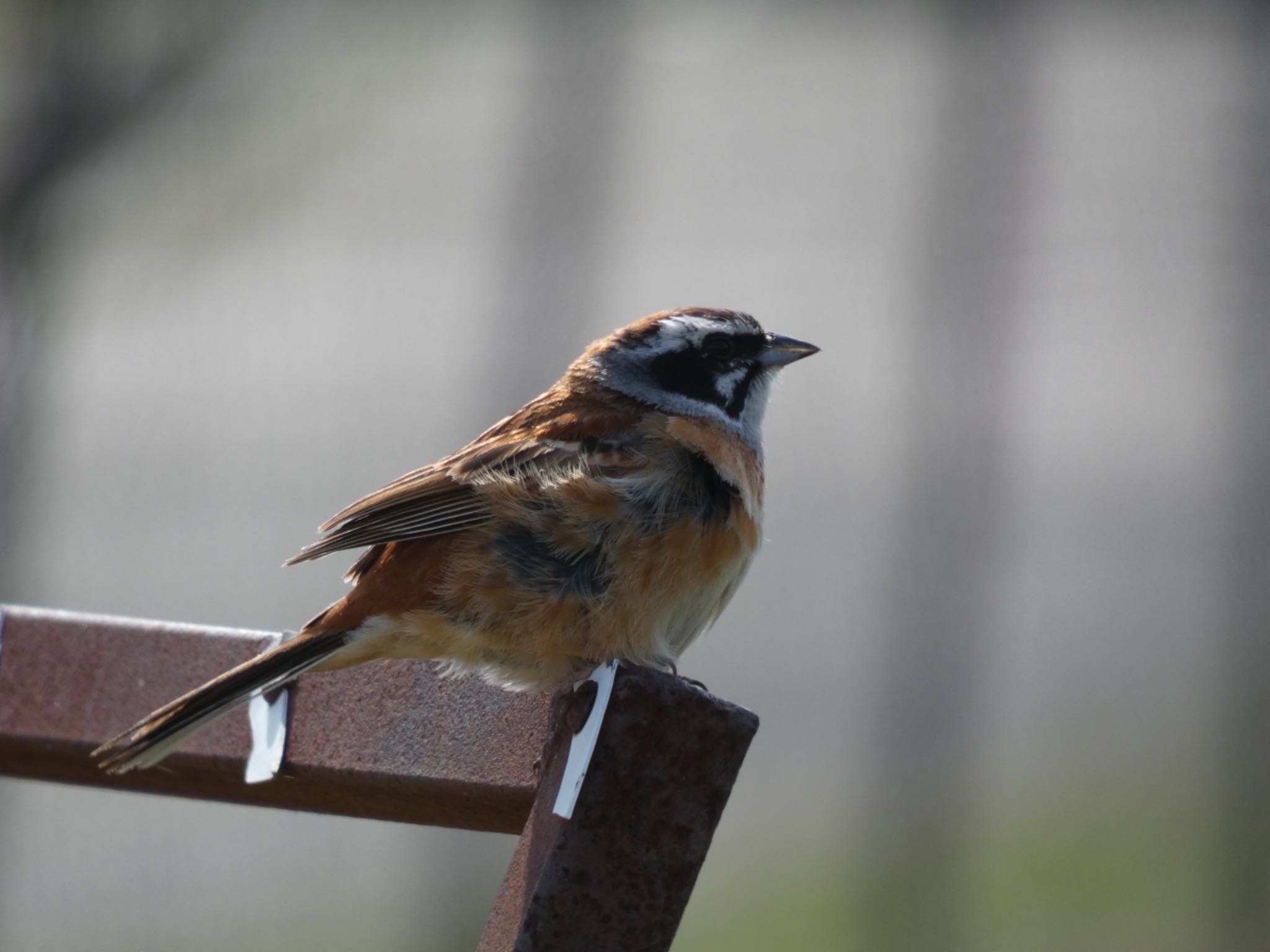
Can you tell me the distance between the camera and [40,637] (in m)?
3.35

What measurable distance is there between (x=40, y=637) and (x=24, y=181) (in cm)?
262

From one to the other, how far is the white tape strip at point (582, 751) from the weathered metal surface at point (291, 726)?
283 millimetres

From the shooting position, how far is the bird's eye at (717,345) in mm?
4039

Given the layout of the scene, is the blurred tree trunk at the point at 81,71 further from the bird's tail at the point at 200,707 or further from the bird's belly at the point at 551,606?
the bird's tail at the point at 200,707

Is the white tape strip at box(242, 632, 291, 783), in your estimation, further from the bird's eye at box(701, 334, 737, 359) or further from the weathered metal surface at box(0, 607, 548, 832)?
the bird's eye at box(701, 334, 737, 359)

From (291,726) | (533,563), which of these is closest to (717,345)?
(533,563)

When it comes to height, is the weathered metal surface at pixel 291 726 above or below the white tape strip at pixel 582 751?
below

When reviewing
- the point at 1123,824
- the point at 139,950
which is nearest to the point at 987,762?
the point at 1123,824

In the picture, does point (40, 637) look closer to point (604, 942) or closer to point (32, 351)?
point (604, 942)

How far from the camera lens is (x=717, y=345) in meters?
4.05

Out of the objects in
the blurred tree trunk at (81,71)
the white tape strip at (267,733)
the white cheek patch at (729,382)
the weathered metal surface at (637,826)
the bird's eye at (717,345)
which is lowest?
the white tape strip at (267,733)

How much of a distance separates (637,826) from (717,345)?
7.07 ft

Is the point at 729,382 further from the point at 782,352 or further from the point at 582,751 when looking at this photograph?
the point at 582,751

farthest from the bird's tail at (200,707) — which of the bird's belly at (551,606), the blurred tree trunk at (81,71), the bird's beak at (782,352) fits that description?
the blurred tree trunk at (81,71)
